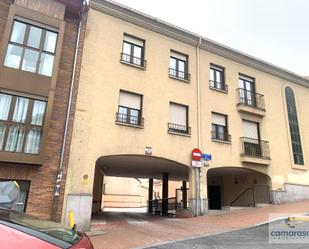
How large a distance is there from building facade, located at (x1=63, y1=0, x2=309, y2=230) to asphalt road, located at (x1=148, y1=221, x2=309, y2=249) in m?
4.26

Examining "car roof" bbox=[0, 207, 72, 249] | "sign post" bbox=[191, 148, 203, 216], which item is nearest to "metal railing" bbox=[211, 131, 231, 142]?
"sign post" bbox=[191, 148, 203, 216]

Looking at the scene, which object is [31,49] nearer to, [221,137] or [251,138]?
[221,137]

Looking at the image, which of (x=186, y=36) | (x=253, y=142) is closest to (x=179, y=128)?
(x=253, y=142)

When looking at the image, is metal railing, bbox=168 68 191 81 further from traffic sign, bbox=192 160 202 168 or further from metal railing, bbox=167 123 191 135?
traffic sign, bbox=192 160 202 168

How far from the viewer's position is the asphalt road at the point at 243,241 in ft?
23.0

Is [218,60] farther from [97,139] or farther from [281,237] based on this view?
[281,237]

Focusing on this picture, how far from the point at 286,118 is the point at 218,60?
6.23m

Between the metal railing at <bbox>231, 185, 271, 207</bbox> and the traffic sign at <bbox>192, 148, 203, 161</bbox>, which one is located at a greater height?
the traffic sign at <bbox>192, 148, 203, 161</bbox>

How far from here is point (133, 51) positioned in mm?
13812

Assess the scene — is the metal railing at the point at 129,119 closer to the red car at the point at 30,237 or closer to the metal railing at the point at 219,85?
the metal railing at the point at 219,85

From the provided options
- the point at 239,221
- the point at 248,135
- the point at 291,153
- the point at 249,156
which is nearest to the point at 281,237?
the point at 239,221

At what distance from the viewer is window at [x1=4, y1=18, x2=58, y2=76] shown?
1029 centimetres

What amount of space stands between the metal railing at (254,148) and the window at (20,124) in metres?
10.8

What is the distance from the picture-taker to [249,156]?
15023 mm
